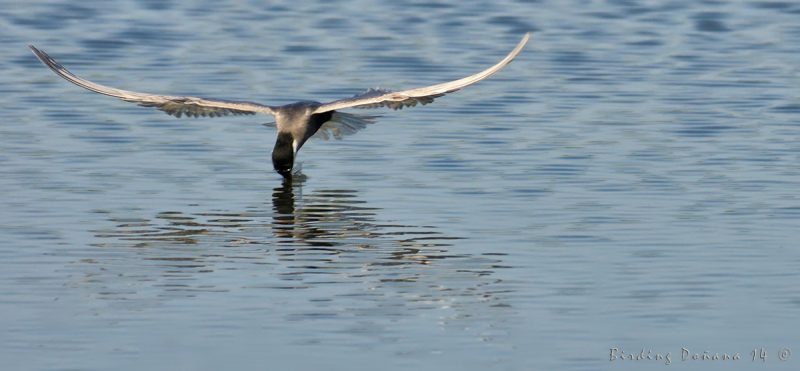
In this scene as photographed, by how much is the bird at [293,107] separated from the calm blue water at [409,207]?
0.25m

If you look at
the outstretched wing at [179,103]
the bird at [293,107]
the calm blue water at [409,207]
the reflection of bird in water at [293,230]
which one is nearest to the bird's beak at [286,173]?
the bird at [293,107]

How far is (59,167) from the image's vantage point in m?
14.2

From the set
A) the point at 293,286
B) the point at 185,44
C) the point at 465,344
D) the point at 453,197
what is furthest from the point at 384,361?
the point at 185,44

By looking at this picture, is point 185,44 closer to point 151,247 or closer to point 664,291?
point 151,247

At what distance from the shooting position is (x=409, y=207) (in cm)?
1304

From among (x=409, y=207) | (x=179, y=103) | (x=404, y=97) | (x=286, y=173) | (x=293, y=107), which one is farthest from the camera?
(x=293, y=107)

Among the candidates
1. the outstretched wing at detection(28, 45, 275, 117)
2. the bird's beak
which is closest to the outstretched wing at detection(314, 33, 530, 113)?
the bird's beak

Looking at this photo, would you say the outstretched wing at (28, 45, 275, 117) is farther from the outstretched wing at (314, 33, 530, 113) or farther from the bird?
the outstretched wing at (314, 33, 530, 113)

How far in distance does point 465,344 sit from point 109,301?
7.07ft

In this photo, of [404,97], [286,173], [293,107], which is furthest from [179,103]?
[404,97]

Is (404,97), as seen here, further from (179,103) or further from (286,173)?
(179,103)

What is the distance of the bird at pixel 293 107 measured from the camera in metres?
13.7

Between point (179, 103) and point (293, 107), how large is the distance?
900mm

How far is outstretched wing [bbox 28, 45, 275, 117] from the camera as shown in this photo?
14.0 metres
